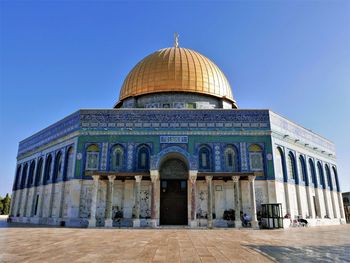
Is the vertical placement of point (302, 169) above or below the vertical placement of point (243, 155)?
below

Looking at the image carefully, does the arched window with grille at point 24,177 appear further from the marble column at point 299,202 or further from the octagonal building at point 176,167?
the marble column at point 299,202

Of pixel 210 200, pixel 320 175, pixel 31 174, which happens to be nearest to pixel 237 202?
pixel 210 200

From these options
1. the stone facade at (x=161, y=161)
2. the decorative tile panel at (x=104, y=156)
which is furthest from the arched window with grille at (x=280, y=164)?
the decorative tile panel at (x=104, y=156)

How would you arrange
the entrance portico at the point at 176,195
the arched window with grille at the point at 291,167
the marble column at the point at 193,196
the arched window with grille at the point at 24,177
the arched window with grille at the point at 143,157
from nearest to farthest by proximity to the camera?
the marble column at the point at 193,196
the entrance portico at the point at 176,195
the arched window with grille at the point at 143,157
the arched window with grille at the point at 291,167
the arched window with grille at the point at 24,177

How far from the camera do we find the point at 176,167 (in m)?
17.6

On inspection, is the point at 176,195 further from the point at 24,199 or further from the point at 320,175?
the point at 24,199

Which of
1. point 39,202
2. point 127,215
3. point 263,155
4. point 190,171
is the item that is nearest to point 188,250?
point 190,171

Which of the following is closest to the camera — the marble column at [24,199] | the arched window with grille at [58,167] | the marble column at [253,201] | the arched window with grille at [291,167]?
the marble column at [253,201]

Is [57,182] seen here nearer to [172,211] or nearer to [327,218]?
[172,211]

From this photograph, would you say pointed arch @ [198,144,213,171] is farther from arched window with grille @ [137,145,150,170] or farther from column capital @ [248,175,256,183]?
arched window with grille @ [137,145,150,170]

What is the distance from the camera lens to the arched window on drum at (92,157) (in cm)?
1745

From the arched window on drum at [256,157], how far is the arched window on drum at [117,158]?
26.4ft

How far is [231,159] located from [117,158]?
716 centimetres

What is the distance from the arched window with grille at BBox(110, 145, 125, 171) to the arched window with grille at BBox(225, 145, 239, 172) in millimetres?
6538
